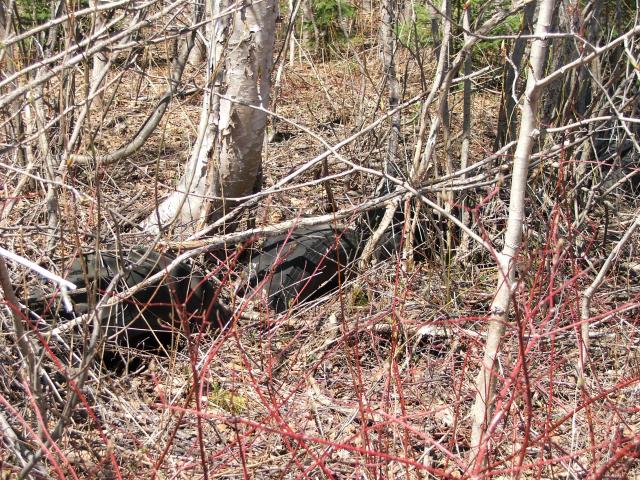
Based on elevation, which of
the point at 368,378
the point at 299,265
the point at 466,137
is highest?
the point at 466,137

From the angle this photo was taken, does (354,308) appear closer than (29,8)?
Yes

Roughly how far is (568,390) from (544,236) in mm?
971

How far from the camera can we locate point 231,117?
4.13 m

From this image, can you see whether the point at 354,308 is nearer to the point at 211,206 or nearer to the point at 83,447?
the point at 211,206

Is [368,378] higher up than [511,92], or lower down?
lower down

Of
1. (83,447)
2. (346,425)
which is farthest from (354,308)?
(83,447)

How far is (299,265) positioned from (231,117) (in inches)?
35.6

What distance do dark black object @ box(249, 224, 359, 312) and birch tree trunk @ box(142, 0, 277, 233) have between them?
398mm

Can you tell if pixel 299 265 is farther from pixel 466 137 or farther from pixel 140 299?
pixel 466 137

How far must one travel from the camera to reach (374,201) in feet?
12.9

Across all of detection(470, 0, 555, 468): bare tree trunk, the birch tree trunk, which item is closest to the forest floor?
detection(470, 0, 555, 468): bare tree trunk

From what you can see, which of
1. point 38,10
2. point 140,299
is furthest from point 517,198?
point 38,10

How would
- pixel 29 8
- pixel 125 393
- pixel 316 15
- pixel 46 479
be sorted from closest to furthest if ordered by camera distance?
pixel 46 479, pixel 125 393, pixel 29 8, pixel 316 15

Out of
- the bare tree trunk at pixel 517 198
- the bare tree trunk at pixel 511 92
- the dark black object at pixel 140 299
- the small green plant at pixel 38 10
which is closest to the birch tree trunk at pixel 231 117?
the dark black object at pixel 140 299
